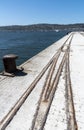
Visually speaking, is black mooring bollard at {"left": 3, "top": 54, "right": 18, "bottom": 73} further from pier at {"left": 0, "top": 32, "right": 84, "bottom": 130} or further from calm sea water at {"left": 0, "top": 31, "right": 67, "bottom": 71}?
calm sea water at {"left": 0, "top": 31, "right": 67, "bottom": 71}

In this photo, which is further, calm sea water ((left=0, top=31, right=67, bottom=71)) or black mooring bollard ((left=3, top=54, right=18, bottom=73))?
calm sea water ((left=0, top=31, right=67, bottom=71))

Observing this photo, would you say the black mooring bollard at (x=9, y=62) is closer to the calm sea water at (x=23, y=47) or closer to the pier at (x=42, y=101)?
the pier at (x=42, y=101)

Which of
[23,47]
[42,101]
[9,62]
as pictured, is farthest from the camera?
[23,47]

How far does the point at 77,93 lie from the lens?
25.2 ft

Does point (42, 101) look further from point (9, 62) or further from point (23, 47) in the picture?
point (23, 47)

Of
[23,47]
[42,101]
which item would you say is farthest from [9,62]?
[23,47]

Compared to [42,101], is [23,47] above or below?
below

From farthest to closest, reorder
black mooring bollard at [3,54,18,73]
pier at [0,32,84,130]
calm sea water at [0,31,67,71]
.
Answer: calm sea water at [0,31,67,71], black mooring bollard at [3,54,18,73], pier at [0,32,84,130]

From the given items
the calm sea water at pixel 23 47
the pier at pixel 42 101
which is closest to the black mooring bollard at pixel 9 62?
the pier at pixel 42 101

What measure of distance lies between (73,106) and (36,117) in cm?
130

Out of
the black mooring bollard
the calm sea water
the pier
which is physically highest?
the black mooring bollard

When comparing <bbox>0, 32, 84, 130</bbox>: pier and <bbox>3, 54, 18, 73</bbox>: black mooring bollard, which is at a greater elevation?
<bbox>3, 54, 18, 73</bbox>: black mooring bollard

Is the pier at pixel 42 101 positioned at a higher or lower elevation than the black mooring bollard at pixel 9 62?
lower

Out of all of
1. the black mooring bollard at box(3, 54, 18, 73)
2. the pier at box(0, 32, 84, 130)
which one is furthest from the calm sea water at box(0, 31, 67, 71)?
the pier at box(0, 32, 84, 130)
